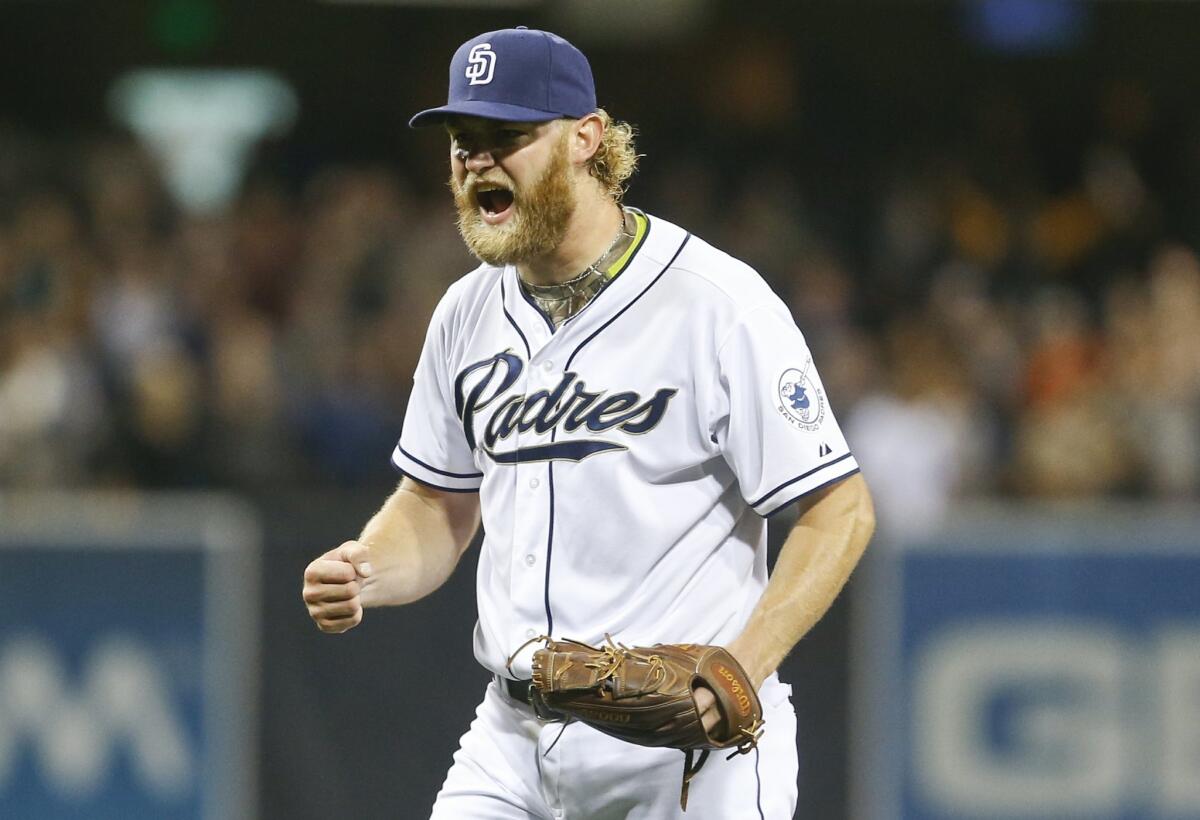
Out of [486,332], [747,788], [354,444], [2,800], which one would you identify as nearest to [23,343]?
[354,444]

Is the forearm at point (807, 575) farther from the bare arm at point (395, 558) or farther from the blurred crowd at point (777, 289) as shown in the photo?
the blurred crowd at point (777, 289)

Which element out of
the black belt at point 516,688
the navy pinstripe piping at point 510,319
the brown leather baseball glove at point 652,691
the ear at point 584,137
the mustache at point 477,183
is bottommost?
the black belt at point 516,688

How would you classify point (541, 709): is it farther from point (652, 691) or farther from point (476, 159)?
point (476, 159)

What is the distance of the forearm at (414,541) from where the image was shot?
146 inches

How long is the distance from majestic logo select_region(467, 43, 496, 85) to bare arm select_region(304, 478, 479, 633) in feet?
2.92

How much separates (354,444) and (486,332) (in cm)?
439

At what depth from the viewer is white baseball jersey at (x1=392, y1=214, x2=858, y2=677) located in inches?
131

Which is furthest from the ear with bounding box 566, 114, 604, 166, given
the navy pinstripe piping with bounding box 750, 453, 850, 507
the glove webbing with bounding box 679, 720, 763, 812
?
the glove webbing with bounding box 679, 720, 763, 812

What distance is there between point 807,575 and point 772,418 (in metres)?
0.28

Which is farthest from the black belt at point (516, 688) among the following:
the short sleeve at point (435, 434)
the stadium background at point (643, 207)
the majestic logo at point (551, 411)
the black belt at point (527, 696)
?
the stadium background at point (643, 207)

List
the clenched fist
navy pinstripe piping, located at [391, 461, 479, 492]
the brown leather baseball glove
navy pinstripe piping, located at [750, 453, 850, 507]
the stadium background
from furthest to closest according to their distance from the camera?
the stadium background
navy pinstripe piping, located at [391, 461, 479, 492]
the clenched fist
navy pinstripe piping, located at [750, 453, 850, 507]
the brown leather baseball glove

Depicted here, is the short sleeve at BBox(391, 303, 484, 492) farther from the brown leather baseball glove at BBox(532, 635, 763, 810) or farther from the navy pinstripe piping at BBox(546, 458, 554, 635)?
the brown leather baseball glove at BBox(532, 635, 763, 810)

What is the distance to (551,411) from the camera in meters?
3.48

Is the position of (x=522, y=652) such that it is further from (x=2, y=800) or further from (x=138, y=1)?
(x=138, y=1)
